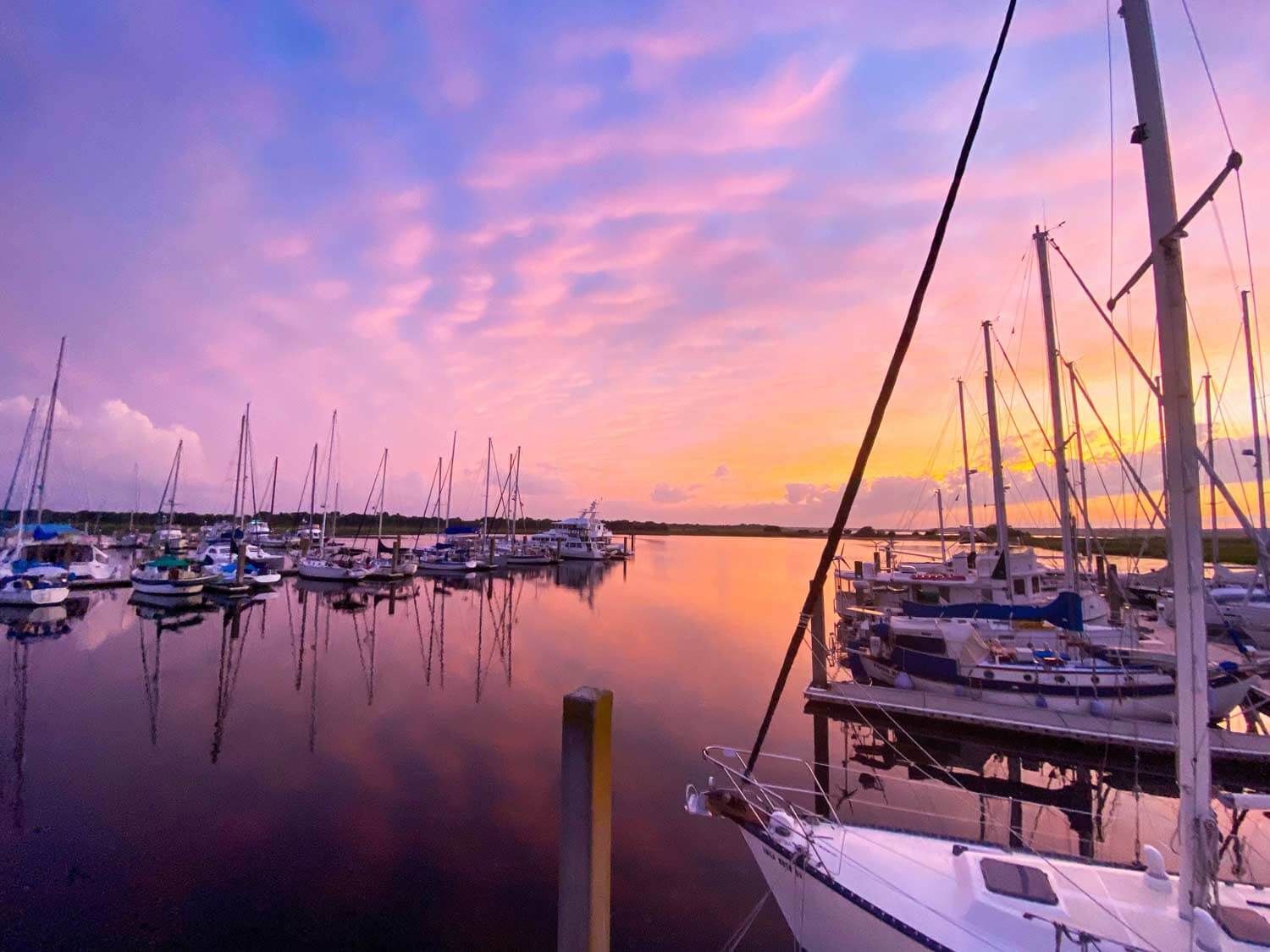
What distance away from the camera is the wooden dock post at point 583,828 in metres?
4.50

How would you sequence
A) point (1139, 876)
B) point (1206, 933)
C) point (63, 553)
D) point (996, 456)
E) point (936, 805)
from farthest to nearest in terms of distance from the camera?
point (63, 553) → point (996, 456) → point (936, 805) → point (1139, 876) → point (1206, 933)

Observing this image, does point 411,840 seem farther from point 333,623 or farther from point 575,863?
point 333,623

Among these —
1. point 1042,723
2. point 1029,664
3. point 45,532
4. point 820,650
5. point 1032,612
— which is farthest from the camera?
point 45,532

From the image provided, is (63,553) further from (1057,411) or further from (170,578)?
(1057,411)

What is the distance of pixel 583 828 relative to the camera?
14.9 ft

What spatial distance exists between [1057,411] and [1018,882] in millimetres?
19326

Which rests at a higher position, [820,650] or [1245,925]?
[1245,925]

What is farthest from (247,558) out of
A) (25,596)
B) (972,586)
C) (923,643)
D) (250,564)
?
(972,586)

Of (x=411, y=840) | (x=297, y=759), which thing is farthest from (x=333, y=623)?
(x=411, y=840)

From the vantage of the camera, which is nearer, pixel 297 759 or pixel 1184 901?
pixel 1184 901

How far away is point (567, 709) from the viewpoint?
4527mm

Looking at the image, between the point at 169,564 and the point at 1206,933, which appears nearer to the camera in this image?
the point at 1206,933

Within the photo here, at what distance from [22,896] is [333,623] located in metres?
26.7

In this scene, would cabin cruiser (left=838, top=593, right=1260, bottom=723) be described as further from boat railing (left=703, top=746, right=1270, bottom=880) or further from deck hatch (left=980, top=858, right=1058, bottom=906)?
deck hatch (left=980, top=858, right=1058, bottom=906)
